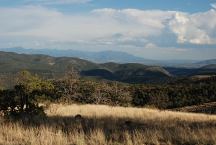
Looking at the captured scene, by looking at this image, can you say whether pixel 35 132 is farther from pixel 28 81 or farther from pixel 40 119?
pixel 28 81

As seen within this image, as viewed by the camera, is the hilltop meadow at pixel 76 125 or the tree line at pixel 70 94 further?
the tree line at pixel 70 94

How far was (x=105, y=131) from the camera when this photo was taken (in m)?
11.6

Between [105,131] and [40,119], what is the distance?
3.16 m

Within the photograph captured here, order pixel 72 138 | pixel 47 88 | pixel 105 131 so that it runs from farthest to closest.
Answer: pixel 47 88 → pixel 105 131 → pixel 72 138

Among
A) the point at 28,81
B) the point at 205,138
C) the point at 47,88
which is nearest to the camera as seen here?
the point at 205,138

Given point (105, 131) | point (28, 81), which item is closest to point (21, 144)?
point (105, 131)

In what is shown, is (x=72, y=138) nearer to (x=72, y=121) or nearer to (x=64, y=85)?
(x=72, y=121)

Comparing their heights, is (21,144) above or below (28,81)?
below

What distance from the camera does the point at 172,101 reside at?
81.9 m

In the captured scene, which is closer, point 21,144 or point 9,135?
point 21,144

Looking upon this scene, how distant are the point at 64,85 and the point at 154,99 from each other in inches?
1810

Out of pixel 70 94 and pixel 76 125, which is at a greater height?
pixel 70 94

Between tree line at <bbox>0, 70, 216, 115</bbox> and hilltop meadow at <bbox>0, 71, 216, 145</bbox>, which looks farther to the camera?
tree line at <bbox>0, 70, 216, 115</bbox>

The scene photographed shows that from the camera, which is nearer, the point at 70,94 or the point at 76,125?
the point at 76,125
